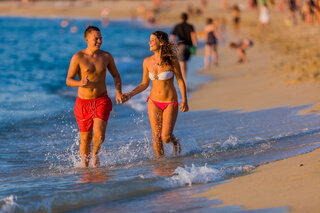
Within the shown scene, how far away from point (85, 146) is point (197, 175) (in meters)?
1.65

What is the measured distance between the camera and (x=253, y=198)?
467cm

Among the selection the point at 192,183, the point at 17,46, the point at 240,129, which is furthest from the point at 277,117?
the point at 17,46

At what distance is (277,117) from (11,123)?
4.91 m

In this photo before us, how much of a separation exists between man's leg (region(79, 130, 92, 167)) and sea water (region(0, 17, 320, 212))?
19 centimetres

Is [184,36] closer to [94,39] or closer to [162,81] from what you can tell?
[162,81]

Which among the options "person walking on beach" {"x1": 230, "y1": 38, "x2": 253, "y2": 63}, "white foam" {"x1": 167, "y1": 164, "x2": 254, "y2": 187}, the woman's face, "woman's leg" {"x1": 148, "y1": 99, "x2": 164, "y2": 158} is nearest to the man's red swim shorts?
"woman's leg" {"x1": 148, "y1": 99, "x2": 164, "y2": 158}

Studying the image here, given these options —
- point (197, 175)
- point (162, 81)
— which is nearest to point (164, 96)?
point (162, 81)

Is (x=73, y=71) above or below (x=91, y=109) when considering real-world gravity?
above

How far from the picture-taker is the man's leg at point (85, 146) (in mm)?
6352

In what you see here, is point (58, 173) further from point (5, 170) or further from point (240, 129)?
point (240, 129)

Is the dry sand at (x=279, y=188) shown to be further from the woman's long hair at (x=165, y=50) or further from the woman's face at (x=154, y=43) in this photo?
the woman's face at (x=154, y=43)

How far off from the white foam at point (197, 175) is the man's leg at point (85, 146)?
4.27 ft

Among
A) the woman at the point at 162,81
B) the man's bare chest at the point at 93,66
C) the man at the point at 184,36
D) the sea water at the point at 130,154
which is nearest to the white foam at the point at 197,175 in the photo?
the sea water at the point at 130,154

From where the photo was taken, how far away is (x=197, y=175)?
548cm
